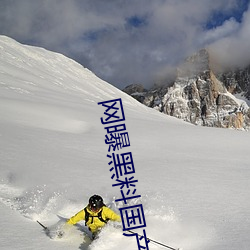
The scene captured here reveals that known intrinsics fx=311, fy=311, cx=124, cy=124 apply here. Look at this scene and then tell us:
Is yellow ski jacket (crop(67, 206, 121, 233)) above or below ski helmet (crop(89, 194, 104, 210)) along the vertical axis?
below

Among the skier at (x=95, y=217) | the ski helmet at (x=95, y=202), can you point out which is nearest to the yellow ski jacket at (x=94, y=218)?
the skier at (x=95, y=217)

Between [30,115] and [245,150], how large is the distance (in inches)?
439

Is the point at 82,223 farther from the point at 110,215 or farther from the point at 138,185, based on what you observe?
the point at 138,185

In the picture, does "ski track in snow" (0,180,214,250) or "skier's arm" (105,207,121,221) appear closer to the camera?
"ski track in snow" (0,180,214,250)

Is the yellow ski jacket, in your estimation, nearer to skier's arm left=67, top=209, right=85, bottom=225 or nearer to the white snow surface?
skier's arm left=67, top=209, right=85, bottom=225

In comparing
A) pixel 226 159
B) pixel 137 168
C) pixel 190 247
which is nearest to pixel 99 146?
pixel 137 168

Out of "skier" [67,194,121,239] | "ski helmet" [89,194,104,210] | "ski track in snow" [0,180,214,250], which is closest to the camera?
"ski track in snow" [0,180,214,250]

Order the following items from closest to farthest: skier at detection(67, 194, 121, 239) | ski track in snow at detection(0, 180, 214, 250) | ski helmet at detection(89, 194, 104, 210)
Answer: ski track in snow at detection(0, 180, 214, 250)
ski helmet at detection(89, 194, 104, 210)
skier at detection(67, 194, 121, 239)

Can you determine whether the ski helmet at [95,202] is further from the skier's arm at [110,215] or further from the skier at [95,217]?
the skier's arm at [110,215]

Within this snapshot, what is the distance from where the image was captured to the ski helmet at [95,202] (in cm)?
573

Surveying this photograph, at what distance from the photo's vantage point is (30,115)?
17.2m

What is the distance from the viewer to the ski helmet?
225 inches

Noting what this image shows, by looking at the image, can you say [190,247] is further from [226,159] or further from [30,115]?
[30,115]

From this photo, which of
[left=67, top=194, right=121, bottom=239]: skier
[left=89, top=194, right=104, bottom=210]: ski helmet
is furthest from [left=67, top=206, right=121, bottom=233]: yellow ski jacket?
[left=89, top=194, right=104, bottom=210]: ski helmet
